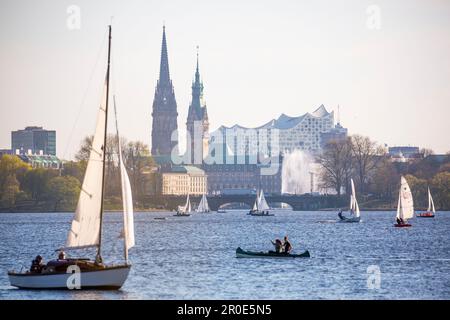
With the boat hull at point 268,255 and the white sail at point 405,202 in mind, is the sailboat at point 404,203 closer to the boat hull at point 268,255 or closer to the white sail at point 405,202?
the white sail at point 405,202

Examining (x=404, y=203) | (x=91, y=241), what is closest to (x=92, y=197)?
(x=91, y=241)

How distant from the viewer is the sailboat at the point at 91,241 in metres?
58.0

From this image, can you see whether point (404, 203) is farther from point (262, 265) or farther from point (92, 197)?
point (92, 197)

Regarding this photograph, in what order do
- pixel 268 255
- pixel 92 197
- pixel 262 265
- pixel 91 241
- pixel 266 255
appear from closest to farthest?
pixel 91 241
pixel 92 197
pixel 262 265
pixel 268 255
pixel 266 255

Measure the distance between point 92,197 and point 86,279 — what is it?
379 cm

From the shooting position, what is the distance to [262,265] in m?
79.2

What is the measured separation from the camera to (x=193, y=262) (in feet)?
271

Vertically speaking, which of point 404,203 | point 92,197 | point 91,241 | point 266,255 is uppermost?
point 404,203

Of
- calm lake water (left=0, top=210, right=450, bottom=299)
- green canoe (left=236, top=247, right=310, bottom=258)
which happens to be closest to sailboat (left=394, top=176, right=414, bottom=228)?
calm lake water (left=0, top=210, right=450, bottom=299)

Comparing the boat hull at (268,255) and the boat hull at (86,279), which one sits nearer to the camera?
the boat hull at (86,279)

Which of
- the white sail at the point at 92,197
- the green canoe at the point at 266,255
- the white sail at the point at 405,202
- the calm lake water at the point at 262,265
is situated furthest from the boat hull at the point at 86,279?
the white sail at the point at 405,202
